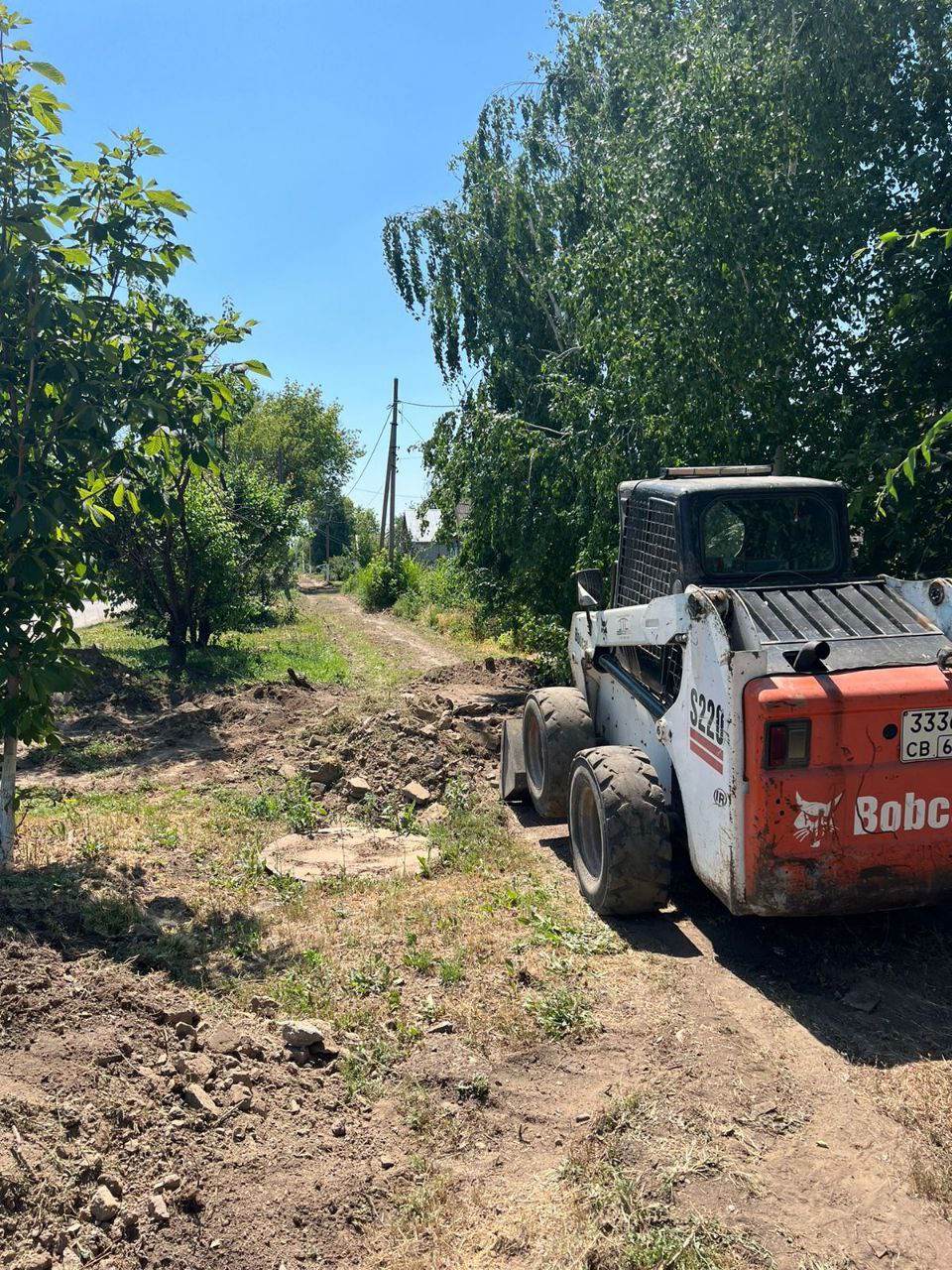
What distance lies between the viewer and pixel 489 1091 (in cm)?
392

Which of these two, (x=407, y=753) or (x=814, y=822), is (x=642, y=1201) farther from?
(x=407, y=753)

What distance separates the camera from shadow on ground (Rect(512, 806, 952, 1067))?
4234 millimetres

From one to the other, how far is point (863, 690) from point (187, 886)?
174 inches

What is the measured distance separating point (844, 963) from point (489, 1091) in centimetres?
203

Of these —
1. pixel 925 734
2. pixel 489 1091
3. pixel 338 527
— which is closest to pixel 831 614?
pixel 925 734

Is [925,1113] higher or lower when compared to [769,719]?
lower

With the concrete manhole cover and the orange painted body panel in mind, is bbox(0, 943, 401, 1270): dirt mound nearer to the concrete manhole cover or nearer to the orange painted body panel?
the orange painted body panel

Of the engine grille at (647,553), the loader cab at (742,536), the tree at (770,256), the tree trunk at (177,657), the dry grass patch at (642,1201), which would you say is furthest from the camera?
the tree trunk at (177,657)

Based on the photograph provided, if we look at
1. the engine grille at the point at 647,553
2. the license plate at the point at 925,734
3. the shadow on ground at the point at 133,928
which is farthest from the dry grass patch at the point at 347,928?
the engine grille at the point at 647,553

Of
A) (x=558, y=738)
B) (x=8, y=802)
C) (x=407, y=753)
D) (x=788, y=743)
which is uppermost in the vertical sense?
(x=788, y=743)

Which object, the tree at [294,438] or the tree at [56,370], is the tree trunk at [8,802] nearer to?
the tree at [56,370]

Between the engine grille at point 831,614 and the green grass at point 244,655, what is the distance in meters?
10.9

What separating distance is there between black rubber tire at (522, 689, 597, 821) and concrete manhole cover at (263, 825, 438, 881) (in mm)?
946

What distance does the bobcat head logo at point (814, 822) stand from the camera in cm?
436
